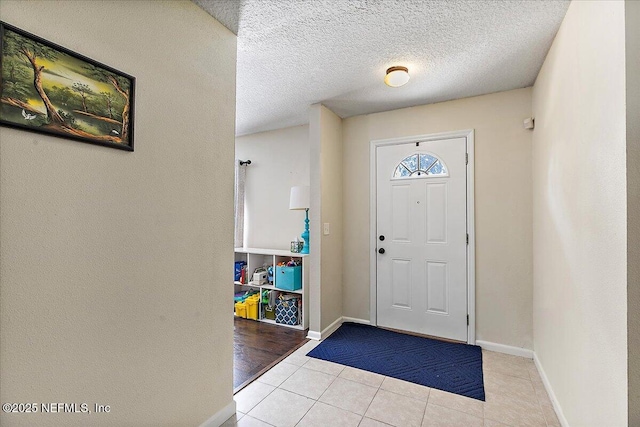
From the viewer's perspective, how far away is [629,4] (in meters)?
1.01

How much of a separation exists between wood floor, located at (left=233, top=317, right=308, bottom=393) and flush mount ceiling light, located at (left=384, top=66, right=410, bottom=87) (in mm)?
2463

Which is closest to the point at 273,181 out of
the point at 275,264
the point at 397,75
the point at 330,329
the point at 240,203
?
the point at 240,203

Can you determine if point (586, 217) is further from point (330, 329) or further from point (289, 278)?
point (289, 278)

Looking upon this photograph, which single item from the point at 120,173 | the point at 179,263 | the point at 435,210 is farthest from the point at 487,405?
the point at 120,173

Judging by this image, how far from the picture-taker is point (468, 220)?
9.06 ft

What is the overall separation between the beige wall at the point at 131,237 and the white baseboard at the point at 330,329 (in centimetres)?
121

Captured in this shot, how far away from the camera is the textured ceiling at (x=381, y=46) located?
5.30 feet

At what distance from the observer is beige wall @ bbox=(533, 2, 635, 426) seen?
1069 millimetres

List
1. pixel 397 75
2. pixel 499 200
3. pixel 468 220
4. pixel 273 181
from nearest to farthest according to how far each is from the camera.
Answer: pixel 397 75 → pixel 499 200 → pixel 468 220 → pixel 273 181

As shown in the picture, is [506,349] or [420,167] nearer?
[506,349]

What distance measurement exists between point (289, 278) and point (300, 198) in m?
0.90

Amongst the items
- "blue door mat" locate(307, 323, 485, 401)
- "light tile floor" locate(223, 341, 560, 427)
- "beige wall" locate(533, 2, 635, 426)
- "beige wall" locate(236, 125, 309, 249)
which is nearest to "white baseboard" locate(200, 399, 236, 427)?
"light tile floor" locate(223, 341, 560, 427)

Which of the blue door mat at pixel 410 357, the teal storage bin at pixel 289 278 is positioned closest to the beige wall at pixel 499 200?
the blue door mat at pixel 410 357

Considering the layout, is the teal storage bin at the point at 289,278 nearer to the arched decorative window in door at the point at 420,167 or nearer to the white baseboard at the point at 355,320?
the white baseboard at the point at 355,320
